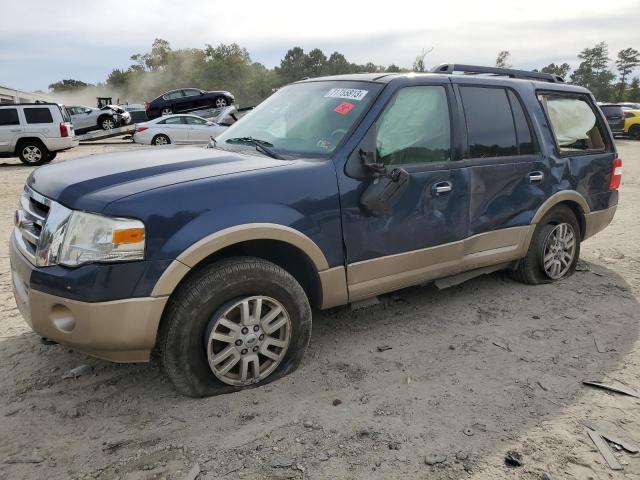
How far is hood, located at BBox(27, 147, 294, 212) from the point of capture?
8.75ft

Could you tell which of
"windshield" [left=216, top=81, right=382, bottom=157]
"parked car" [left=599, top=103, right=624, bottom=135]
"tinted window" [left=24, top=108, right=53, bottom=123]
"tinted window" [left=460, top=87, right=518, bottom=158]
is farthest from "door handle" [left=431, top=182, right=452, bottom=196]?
"parked car" [left=599, top=103, right=624, bottom=135]

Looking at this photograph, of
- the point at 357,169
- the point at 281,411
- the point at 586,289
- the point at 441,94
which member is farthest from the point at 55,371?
the point at 586,289

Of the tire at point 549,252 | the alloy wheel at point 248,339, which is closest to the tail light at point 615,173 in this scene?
the tire at point 549,252

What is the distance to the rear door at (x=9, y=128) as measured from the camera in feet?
49.2

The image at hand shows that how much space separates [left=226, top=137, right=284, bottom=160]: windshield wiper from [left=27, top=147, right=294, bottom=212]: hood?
0.32 ft

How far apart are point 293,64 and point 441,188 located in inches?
2955

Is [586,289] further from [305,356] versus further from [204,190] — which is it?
[204,190]

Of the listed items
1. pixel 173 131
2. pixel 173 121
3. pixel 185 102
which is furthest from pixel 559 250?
pixel 185 102

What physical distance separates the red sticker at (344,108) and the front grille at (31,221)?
186 centimetres

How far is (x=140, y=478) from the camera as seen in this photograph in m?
2.34

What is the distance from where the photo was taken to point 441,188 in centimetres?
371

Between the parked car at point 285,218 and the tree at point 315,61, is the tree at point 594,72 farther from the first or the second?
the parked car at point 285,218

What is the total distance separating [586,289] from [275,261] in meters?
3.15

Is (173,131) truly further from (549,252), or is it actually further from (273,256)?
(273,256)
